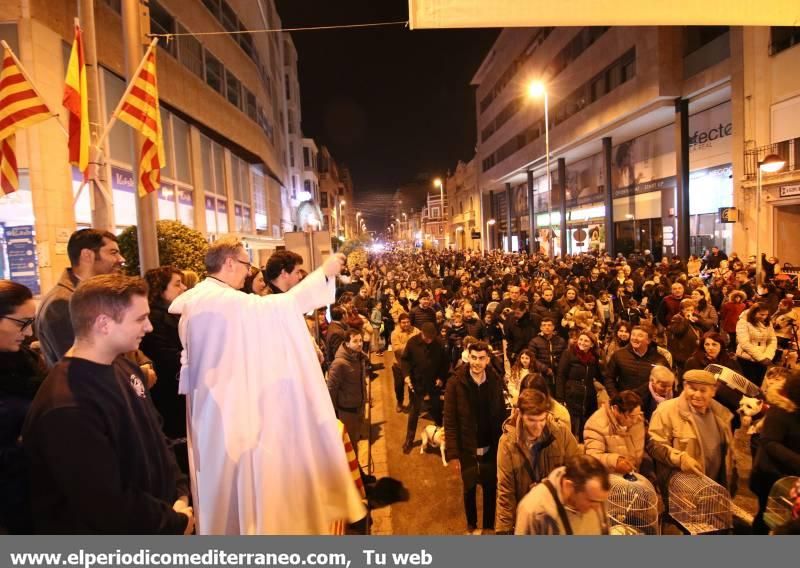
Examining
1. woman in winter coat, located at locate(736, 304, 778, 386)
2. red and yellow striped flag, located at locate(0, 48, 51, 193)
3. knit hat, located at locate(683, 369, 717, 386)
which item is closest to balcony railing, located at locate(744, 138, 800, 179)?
woman in winter coat, located at locate(736, 304, 778, 386)

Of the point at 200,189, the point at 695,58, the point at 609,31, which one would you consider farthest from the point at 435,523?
the point at 609,31

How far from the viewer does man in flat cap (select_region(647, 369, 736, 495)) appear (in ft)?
13.4

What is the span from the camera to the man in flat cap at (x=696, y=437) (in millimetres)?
4098

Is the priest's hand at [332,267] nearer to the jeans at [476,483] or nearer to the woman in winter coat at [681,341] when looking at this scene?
the jeans at [476,483]

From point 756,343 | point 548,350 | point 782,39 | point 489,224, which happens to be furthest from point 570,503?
point 489,224

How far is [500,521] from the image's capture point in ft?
13.1

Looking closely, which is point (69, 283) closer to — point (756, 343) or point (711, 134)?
point (756, 343)

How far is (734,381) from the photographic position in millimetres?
5430

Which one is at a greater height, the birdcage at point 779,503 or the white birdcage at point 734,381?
the white birdcage at point 734,381

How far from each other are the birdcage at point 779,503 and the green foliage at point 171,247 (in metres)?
7.86

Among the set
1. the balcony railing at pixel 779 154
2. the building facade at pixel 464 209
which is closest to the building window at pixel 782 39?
the balcony railing at pixel 779 154

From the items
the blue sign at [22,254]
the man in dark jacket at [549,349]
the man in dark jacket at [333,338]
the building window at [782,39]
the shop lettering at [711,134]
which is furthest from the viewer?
the shop lettering at [711,134]

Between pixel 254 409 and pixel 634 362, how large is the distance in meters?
4.58

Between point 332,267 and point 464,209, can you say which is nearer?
point 332,267
